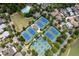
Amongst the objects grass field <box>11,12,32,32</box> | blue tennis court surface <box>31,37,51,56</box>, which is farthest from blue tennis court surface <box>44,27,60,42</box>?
grass field <box>11,12,32,32</box>

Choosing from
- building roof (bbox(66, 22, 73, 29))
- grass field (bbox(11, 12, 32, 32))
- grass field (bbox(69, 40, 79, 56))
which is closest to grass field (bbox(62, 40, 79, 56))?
grass field (bbox(69, 40, 79, 56))

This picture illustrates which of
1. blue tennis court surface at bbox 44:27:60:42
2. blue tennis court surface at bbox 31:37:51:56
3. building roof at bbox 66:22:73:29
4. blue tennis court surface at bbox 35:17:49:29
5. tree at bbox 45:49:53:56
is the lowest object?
tree at bbox 45:49:53:56

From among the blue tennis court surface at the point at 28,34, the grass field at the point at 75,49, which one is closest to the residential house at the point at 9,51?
the blue tennis court surface at the point at 28,34

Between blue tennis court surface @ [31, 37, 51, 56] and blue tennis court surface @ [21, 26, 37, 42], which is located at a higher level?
blue tennis court surface @ [21, 26, 37, 42]

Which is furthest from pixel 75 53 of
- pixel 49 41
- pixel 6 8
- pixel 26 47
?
pixel 6 8

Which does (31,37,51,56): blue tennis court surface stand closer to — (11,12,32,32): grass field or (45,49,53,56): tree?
(45,49,53,56): tree

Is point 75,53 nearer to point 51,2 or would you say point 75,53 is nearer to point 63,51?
point 63,51

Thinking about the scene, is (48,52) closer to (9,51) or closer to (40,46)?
(40,46)
